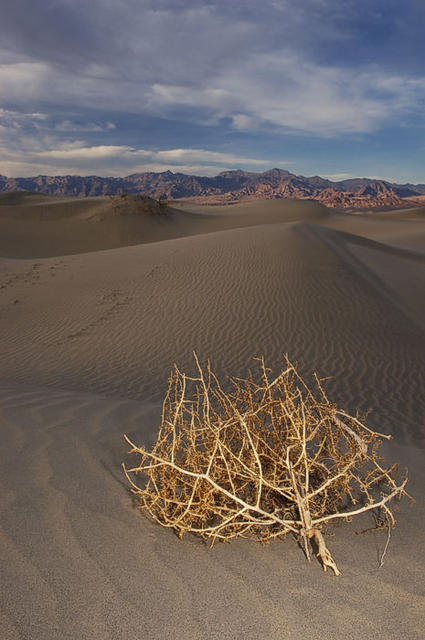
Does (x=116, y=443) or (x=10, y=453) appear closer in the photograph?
(x=10, y=453)

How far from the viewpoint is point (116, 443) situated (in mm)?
3529

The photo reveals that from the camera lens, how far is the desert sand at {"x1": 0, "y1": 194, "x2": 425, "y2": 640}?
1.82 metres

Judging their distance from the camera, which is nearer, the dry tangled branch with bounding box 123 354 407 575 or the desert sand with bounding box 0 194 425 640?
the desert sand with bounding box 0 194 425 640

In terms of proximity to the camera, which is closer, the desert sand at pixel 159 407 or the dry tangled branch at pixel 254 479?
the desert sand at pixel 159 407

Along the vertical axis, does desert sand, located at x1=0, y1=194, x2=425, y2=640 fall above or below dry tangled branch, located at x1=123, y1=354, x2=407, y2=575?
below

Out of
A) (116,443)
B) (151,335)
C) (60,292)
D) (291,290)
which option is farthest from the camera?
(60,292)

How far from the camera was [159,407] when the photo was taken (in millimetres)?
4918

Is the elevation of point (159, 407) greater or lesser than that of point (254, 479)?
lesser

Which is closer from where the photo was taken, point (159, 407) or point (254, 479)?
point (254, 479)

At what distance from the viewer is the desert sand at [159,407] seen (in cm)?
182

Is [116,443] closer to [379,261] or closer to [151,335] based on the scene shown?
[151,335]

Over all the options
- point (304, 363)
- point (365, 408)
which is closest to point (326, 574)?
point (365, 408)

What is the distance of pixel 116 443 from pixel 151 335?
220 inches

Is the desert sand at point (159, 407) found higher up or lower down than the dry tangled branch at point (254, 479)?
lower down
